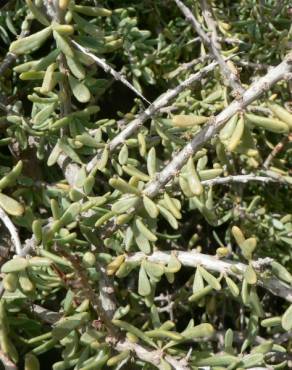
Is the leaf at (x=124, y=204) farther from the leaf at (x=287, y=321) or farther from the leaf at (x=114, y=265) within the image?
the leaf at (x=287, y=321)

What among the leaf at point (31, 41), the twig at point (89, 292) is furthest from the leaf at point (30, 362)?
the leaf at point (31, 41)

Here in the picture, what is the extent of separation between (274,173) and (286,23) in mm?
359

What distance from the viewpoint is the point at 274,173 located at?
48.4 inches

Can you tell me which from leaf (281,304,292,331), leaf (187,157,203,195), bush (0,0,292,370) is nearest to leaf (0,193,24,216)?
bush (0,0,292,370)

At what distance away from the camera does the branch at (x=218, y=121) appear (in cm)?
75

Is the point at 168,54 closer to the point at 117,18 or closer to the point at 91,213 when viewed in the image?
the point at 117,18

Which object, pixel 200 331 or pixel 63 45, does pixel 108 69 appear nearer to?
pixel 63 45

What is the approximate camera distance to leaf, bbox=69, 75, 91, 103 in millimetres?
900

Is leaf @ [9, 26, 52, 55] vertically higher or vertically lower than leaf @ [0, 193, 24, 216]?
higher

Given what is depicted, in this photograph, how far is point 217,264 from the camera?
891 mm

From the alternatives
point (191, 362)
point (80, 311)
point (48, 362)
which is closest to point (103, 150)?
point (80, 311)

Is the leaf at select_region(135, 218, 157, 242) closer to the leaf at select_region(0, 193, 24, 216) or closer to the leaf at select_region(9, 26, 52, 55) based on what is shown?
the leaf at select_region(0, 193, 24, 216)

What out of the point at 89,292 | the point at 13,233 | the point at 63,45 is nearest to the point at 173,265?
the point at 89,292

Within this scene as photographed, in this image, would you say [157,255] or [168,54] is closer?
[157,255]
